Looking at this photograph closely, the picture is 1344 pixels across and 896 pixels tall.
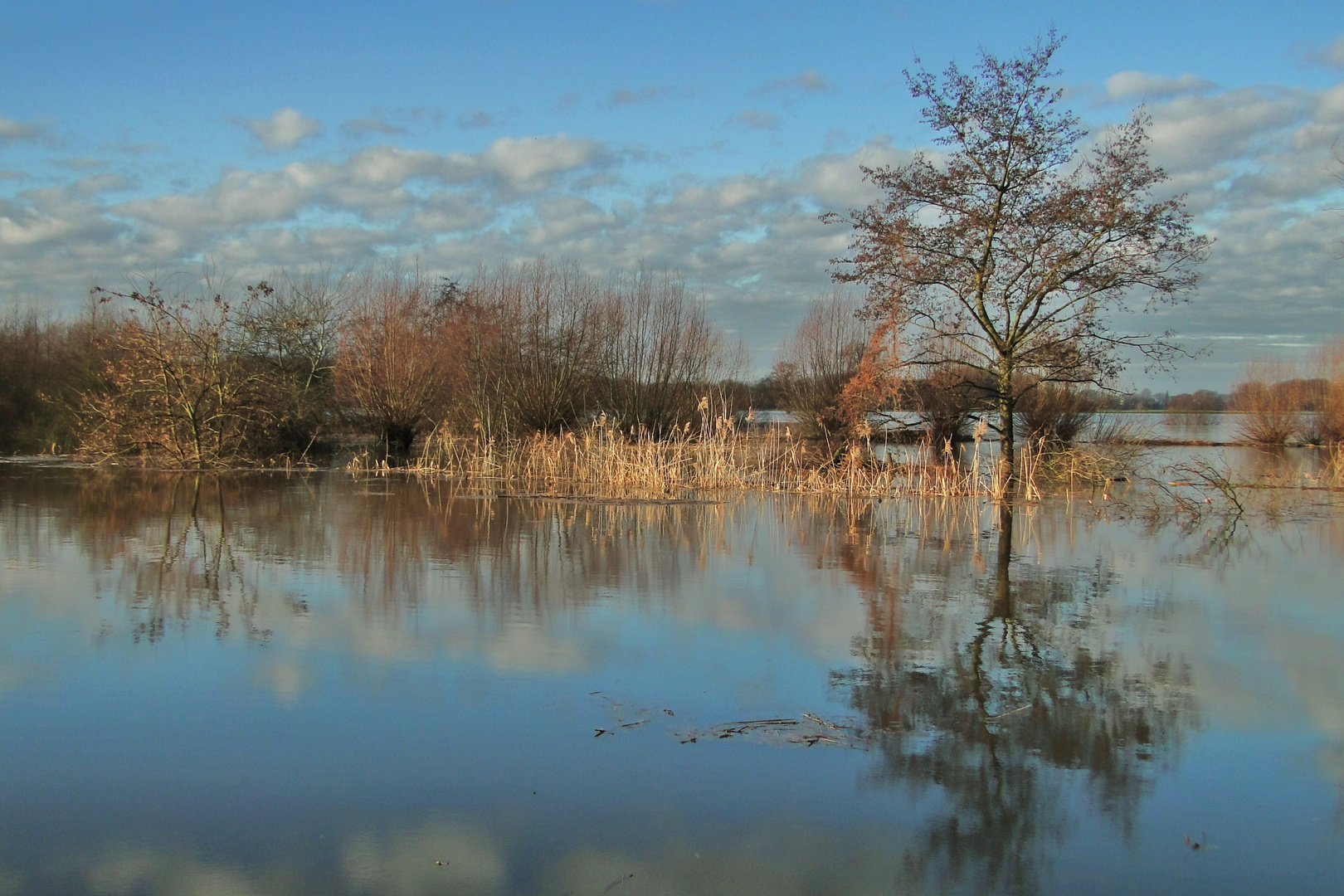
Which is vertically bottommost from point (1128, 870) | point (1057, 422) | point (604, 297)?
point (1128, 870)

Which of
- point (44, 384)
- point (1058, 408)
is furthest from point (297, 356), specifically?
point (1058, 408)

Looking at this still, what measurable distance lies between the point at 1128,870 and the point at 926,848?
2.13ft

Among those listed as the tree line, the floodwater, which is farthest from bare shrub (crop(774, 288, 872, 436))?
the floodwater

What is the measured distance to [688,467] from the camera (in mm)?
17625

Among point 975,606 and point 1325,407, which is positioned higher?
point 1325,407

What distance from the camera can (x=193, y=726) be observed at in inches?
169

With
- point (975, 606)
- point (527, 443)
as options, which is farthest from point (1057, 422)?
point (975, 606)

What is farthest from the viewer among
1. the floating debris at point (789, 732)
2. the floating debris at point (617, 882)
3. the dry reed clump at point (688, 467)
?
the dry reed clump at point (688, 467)

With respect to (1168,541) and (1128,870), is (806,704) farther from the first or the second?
(1168,541)

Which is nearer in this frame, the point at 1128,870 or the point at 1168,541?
the point at 1128,870

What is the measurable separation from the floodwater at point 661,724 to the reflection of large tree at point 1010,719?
21 mm

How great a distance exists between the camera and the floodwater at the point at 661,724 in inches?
125

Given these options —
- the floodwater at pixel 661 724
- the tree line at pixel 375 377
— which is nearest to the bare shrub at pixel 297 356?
the tree line at pixel 375 377

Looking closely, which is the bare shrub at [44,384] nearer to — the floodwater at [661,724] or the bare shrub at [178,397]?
the bare shrub at [178,397]
